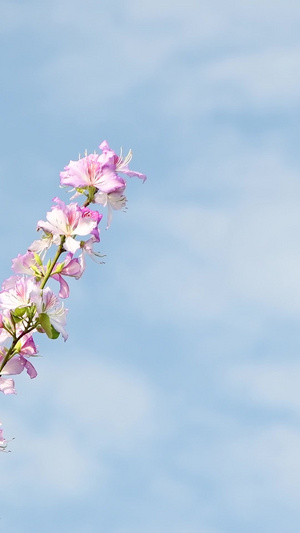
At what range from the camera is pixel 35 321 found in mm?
3486

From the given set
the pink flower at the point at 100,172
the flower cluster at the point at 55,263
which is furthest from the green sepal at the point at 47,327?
the pink flower at the point at 100,172

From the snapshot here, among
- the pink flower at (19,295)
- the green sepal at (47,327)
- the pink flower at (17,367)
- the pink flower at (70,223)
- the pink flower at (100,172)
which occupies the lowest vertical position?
the pink flower at (17,367)

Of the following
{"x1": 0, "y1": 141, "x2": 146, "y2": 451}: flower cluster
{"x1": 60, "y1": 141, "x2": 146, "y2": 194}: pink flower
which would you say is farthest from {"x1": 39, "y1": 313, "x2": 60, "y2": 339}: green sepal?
{"x1": 60, "y1": 141, "x2": 146, "y2": 194}: pink flower

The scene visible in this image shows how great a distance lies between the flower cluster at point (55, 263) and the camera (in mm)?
3428

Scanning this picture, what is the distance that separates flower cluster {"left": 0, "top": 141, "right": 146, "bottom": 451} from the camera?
3428 millimetres

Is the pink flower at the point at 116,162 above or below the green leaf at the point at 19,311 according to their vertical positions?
above

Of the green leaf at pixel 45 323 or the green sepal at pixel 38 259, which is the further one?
the green sepal at pixel 38 259

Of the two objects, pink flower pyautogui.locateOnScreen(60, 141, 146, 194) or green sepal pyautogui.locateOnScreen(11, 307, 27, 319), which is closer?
green sepal pyautogui.locateOnScreen(11, 307, 27, 319)

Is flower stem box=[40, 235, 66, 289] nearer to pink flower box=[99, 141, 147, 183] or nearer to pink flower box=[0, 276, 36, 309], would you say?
pink flower box=[0, 276, 36, 309]

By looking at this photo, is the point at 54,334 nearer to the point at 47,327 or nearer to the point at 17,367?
the point at 47,327

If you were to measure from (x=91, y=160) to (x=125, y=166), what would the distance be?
6.6 inches

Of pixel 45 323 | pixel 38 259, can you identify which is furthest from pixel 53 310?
pixel 38 259

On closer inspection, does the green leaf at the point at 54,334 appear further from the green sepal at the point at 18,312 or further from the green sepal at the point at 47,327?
the green sepal at the point at 18,312

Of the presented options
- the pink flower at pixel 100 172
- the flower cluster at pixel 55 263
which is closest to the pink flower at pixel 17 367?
the flower cluster at pixel 55 263
